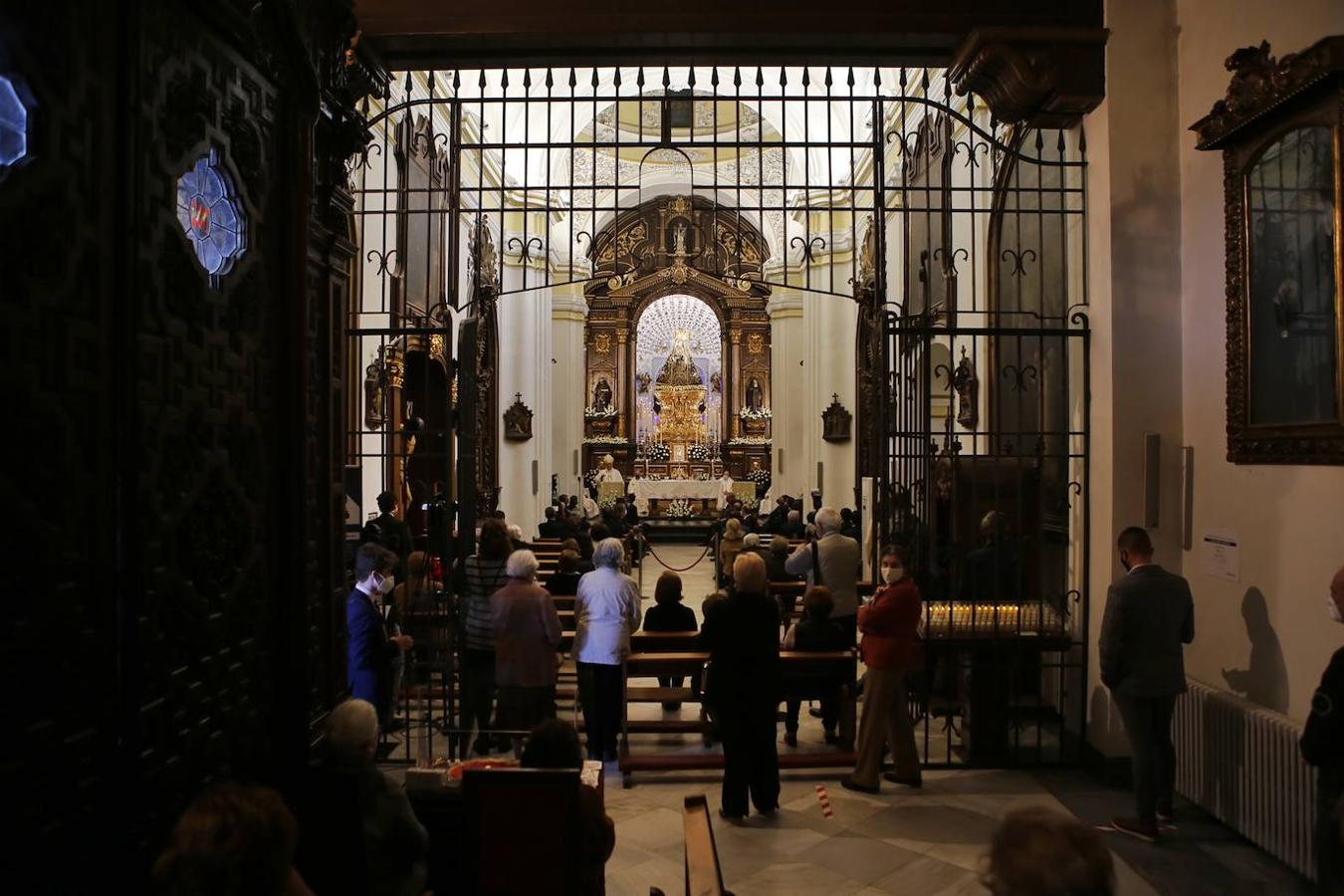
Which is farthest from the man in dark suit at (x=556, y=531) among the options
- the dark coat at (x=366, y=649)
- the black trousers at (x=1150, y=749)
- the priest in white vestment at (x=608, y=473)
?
the black trousers at (x=1150, y=749)

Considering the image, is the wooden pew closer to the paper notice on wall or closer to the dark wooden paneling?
the dark wooden paneling

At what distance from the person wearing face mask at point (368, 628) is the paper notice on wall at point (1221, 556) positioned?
4.89 m

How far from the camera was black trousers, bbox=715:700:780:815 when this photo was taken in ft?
18.5

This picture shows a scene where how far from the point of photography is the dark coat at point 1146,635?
205 inches

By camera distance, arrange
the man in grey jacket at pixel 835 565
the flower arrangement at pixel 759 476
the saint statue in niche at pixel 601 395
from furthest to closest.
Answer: the saint statue in niche at pixel 601 395 < the flower arrangement at pixel 759 476 < the man in grey jacket at pixel 835 565

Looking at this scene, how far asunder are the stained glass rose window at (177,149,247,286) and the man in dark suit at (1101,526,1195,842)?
14.7 ft

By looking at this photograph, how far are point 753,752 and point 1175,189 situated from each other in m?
4.41

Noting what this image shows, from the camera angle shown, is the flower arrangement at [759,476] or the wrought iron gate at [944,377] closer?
the wrought iron gate at [944,377]

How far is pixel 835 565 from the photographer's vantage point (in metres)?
7.92

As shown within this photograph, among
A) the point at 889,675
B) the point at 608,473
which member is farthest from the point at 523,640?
the point at 608,473

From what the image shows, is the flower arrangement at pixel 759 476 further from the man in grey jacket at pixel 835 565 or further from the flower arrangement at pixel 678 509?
the man in grey jacket at pixel 835 565

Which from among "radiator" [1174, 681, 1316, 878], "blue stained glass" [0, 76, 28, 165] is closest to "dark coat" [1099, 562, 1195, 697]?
"radiator" [1174, 681, 1316, 878]

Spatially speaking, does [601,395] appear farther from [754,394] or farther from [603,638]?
[603,638]

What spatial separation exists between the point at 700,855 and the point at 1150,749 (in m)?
3.50
